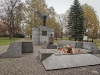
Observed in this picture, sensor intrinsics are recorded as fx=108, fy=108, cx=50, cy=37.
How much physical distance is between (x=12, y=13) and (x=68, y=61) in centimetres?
2525

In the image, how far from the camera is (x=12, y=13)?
27.3 m

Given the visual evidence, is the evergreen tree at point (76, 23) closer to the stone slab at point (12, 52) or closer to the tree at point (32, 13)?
the tree at point (32, 13)

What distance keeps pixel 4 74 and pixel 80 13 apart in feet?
60.9

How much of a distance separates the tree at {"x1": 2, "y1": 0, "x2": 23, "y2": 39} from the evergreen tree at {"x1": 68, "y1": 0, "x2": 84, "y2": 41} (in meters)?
14.1

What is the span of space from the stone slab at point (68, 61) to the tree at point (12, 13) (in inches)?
952

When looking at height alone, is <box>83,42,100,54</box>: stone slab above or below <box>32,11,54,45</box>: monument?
below

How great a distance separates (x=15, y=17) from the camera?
28031 millimetres

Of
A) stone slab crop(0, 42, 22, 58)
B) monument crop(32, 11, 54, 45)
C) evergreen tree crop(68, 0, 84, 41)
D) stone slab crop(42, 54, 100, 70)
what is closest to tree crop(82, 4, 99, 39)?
evergreen tree crop(68, 0, 84, 41)

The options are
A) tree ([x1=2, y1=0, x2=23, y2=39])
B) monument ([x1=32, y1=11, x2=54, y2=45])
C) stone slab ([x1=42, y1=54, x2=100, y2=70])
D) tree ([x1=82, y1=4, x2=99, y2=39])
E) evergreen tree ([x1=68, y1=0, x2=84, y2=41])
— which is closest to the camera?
stone slab ([x1=42, y1=54, x2=100, y2=70])

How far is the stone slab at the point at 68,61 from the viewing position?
5137 millimetres

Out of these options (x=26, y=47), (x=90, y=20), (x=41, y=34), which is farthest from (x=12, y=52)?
(x=90, y=20)

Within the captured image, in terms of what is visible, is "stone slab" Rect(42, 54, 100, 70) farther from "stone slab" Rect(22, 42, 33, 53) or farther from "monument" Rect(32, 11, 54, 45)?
"monument" Rect(32, 11, 54, 45)

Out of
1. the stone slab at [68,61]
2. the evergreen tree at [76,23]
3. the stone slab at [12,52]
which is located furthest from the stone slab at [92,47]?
the evergreen tree at [76,23]

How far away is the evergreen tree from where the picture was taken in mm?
19609
